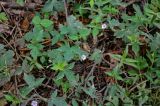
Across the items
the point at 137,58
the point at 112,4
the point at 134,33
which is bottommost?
the point at 137,58

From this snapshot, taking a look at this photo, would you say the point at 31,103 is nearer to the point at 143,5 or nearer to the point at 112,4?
the point at 112,4

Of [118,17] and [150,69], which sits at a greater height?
[118,17]

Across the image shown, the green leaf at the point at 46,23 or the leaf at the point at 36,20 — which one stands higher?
the leaf at the point at 36,20

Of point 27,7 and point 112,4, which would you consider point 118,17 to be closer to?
point 112,4

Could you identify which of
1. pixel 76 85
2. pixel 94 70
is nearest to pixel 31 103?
pixel 76 85

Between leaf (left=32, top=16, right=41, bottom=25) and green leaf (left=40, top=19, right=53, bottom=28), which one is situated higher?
leaf (left=32, top=16, right=41, bottom=25)

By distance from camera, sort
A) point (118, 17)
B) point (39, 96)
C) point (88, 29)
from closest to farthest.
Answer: point (39, 96) → point (88, 29) → point (118, 17)

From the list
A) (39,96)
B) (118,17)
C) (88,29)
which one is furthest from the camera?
(118,17)

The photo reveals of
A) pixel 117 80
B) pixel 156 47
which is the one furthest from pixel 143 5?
pixel 117 80

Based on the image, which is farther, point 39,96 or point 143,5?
point 143,5
